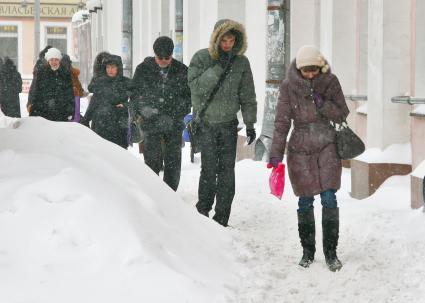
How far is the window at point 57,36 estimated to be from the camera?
65.8 metres

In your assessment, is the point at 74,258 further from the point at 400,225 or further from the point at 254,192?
the point at 254,192

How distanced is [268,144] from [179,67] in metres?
3.57

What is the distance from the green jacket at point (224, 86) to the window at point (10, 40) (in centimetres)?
5773

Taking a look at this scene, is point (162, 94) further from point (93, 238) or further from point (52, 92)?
point (93, 238)

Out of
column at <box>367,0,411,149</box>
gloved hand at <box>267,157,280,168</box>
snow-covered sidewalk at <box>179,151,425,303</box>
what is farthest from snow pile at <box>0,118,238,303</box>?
column at <box>367,0,411,149</box>

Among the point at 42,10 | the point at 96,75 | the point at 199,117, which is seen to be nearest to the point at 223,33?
the point at 199,117

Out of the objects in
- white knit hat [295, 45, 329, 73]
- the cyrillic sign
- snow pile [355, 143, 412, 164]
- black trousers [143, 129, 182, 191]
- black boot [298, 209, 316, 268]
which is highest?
the cyrillic sign

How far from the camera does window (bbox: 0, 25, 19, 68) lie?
6438cm

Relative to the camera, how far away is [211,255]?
247 inches

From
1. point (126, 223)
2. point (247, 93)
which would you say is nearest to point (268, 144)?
point (247, 93)

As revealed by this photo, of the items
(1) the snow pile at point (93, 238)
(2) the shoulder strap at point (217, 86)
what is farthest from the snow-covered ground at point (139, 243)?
(2) the shoulder strap at point (217, 86)

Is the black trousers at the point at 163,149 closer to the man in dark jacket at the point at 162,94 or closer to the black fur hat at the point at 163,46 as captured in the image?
the man in dark jacket at the point at 162,94

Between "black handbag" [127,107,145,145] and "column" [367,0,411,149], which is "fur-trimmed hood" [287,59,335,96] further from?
"column" [367,0,411,149]

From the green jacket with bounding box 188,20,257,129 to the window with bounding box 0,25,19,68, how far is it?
57727 millimetres
